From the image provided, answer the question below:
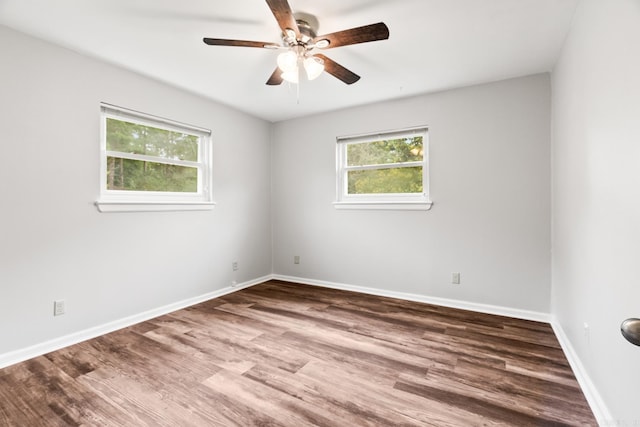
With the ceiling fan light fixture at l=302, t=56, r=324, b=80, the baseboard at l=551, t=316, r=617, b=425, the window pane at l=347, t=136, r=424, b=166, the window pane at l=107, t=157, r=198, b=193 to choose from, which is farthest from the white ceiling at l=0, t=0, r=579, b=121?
the baseboard at l=551, t=316, r=617, b=425

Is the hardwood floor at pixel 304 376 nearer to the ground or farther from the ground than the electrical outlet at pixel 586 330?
nearer to the ground

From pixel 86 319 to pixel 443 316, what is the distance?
10.6 feet

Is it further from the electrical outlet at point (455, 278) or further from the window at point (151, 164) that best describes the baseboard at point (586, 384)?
the window at point (151, 164)

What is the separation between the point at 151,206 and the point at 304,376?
87.0 inches

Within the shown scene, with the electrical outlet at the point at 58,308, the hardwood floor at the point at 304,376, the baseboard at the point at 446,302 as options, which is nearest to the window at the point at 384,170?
the baseboard at the point at 446,302

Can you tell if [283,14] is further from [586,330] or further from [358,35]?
[586,330]

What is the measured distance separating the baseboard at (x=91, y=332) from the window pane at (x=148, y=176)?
1236mm

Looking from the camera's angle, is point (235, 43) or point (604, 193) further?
point (235, 43)

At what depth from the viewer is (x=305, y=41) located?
6.66 ft

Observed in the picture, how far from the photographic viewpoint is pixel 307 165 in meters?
4.25

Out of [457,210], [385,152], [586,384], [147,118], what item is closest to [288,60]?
[147,118]

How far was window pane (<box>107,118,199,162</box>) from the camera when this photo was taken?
2807 mm

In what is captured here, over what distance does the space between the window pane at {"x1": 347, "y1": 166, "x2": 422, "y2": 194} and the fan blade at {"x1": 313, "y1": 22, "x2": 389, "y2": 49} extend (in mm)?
2000

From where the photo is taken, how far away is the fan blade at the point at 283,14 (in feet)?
5.07
